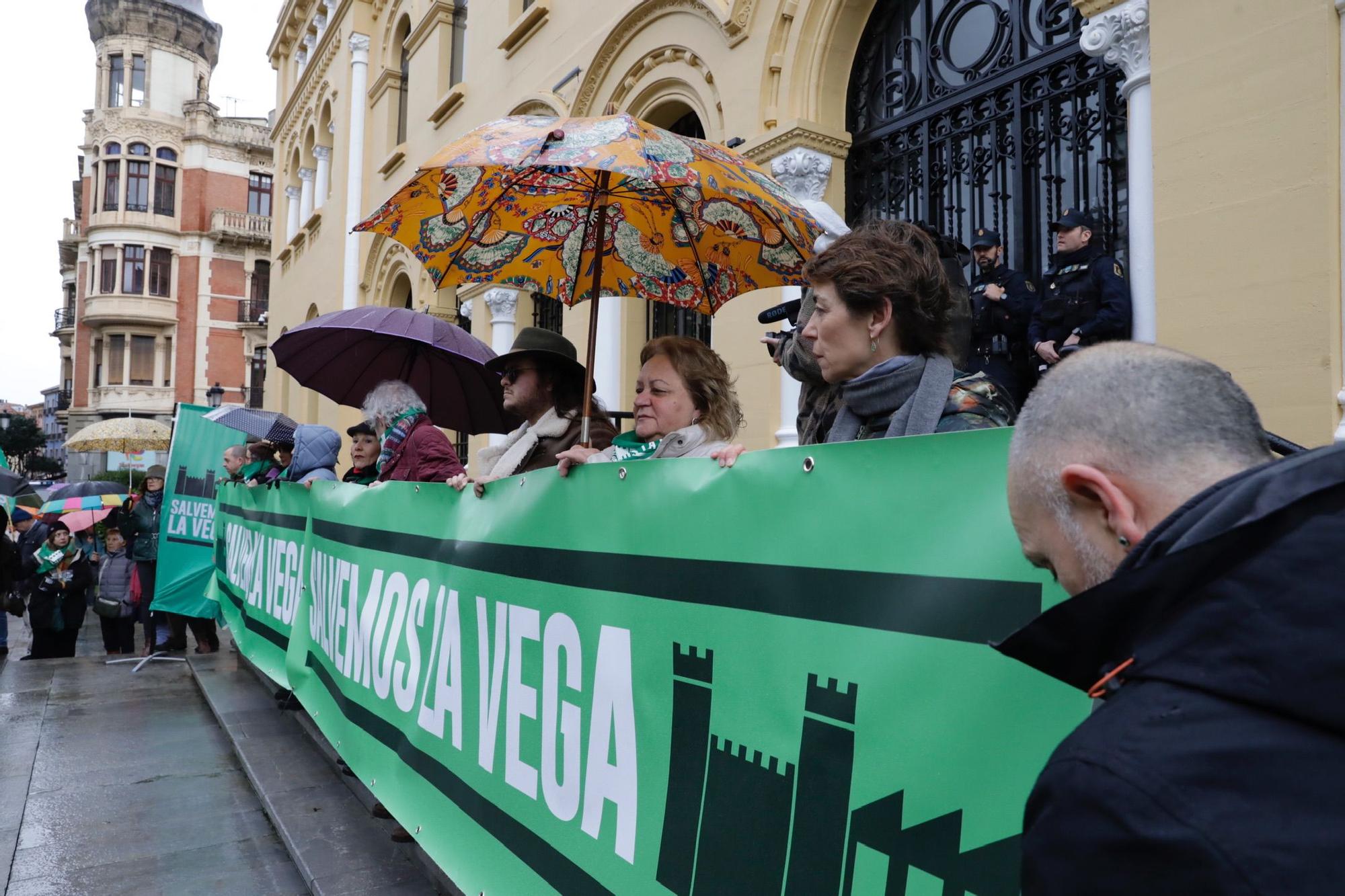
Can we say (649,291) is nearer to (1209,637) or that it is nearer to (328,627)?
(328,627)

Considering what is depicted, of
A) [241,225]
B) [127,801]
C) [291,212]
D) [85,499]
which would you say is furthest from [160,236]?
[127,801]

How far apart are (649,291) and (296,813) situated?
9.52ft

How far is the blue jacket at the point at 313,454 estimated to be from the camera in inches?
238

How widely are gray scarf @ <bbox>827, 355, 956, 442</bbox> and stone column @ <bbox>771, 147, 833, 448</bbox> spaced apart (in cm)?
452

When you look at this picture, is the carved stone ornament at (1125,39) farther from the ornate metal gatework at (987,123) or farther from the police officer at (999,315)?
the police officer at (999,315)

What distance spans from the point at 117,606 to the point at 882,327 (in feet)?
30.4

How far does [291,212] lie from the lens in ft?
73.7

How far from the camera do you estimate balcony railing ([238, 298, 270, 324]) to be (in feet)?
150

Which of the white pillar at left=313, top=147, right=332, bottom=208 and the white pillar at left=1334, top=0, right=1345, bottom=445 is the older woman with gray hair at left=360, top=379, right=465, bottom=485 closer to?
the white pillar at left=1334, top=0, right=1345, bottom=445

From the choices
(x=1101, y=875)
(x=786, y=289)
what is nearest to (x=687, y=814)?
(x=1101, y=875)

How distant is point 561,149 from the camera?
307 cm

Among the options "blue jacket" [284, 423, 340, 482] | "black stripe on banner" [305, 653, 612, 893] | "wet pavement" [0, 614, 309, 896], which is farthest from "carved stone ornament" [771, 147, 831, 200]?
"wet pavement" [0, 614, 309, 896]

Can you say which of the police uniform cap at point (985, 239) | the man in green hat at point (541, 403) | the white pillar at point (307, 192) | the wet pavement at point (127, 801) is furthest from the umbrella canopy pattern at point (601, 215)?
the white pillar at point (307, 192)

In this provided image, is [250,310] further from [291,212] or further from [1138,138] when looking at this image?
[1138,138]
